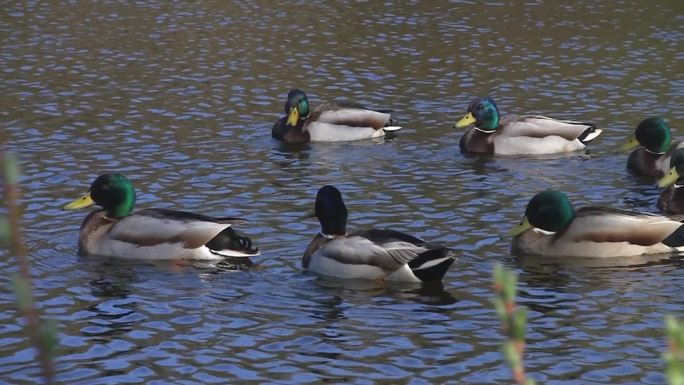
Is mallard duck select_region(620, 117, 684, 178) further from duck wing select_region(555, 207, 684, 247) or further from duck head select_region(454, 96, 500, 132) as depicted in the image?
duck wing select_region(555, 207, 684, 247)

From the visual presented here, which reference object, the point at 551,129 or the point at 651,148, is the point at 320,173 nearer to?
the point at 551,129

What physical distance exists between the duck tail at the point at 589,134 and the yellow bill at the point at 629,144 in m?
0.89

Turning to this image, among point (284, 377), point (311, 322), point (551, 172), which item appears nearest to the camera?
point (284, 377)

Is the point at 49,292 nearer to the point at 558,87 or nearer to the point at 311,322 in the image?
the point at 311,322

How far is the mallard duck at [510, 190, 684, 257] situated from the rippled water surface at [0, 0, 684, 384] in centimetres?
17

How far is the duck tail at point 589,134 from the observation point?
16950 millimetres

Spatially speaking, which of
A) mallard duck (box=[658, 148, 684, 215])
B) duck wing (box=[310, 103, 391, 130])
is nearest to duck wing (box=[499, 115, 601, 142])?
duck wing (box=[310, 103, 391, 130])

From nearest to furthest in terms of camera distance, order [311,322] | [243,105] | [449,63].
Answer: [311,322] < [243,105] < [449,63]

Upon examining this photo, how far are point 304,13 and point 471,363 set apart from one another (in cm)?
2060

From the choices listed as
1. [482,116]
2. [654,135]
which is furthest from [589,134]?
[482,116]

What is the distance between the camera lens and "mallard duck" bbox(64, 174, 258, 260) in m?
11.4

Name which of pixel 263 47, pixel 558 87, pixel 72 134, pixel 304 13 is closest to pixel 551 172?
pixel 558 87

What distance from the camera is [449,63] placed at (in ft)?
76.3

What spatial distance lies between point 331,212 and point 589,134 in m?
6.95
